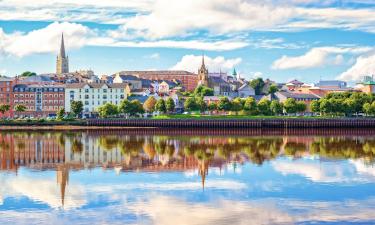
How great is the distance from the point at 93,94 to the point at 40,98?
9.63m

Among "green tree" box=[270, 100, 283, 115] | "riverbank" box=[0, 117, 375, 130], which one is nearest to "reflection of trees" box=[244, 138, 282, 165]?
"riverbank" box=[0, 117, 375, 130]

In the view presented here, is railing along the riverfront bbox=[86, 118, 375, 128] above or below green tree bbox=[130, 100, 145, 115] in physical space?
below

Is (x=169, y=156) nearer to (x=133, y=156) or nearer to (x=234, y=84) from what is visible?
(x=133, y=156)

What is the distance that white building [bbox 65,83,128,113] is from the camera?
124m

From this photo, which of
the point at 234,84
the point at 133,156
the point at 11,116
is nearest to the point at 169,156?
the point at 133,156

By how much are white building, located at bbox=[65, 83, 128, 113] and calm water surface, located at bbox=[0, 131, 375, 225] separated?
68.5 m

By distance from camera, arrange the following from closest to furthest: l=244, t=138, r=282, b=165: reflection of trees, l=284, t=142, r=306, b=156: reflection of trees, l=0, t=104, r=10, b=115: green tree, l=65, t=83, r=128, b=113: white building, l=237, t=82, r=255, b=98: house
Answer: l=244, t=138, r=282, b=165: reflection of trees → l=284, t=142, r=306, b=156: reflection of trees → l=0, t=104, r=10, b=115: green tree → l=65, t=83, r=128, b=113: white building → l=237, t=82, r=255, b=98: house

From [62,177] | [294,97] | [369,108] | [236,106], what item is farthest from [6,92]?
[62,177]

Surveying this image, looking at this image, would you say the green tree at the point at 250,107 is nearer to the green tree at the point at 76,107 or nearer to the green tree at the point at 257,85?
the green tree at the point at 76,107

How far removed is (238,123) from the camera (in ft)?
316

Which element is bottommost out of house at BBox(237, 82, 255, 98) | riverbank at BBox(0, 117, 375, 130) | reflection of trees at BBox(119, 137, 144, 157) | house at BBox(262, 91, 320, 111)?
reflection of trees at BBox(119, 137, 144, 157)

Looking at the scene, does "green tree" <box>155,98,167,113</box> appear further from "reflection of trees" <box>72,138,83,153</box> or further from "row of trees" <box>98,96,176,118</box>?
"reflection of trees" <box>72,138,83,153</box>

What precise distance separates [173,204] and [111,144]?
113ft

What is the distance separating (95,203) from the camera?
2873 cm
